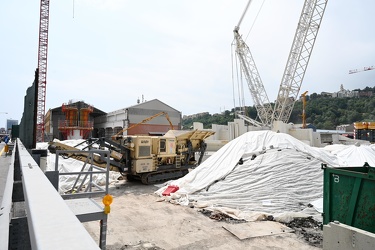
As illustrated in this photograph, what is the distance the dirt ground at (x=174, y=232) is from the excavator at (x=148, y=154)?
282 centimetres

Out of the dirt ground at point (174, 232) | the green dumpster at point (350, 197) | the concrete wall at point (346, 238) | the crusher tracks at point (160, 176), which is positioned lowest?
the dirt ground at point (174, 232)

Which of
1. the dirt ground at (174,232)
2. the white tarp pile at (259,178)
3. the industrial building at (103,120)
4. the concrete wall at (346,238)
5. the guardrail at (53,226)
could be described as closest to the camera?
the guardrail at (53,226)

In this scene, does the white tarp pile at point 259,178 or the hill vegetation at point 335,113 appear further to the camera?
the hill vegetation at point 335,113

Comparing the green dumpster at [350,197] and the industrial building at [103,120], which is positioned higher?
the industrial building at [103,120]

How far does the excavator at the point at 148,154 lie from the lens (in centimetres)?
999

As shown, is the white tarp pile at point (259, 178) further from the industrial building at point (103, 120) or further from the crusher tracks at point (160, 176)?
the industrial building at point (103, 120)

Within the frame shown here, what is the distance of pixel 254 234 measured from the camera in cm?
528

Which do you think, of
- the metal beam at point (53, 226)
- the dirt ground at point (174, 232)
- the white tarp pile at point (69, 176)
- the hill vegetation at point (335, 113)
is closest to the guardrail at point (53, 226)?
the metal beam at point (53, 226)

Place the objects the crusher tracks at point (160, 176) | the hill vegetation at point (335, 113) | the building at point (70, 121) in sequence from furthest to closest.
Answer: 1. the hill vegetation at point (335, 113)
2. the building at point (70, 121)
3. the crusher tracks at point (160, 176)

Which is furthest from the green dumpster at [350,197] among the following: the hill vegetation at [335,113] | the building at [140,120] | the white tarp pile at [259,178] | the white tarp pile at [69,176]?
the hill vegetation at [335,113]

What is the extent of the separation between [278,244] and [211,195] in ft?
10.7

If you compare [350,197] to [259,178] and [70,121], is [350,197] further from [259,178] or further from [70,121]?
[70,121]

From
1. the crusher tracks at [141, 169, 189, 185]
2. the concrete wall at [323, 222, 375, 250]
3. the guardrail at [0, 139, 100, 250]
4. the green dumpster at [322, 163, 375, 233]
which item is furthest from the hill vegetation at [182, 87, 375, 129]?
the guardrail at [0, 139, 100, 250]

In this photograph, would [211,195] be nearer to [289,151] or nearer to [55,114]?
[289,151]
